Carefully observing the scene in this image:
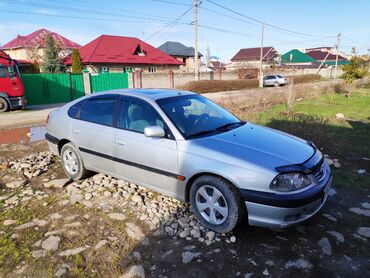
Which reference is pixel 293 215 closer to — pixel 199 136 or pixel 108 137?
pixel 199 136

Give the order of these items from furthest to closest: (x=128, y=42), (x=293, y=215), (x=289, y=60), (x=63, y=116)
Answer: (x=289, y=60) → (x=128, y=42) → (x=63, y=116) → (x=293, y=215)

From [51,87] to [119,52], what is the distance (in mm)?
17291

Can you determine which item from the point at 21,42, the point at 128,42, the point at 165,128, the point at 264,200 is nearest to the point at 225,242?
the point at 264,200

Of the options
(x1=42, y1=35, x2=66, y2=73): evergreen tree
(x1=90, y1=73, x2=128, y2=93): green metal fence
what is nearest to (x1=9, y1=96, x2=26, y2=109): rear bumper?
(x1=90, y1=73, x2=128, y2=93): green metal fence

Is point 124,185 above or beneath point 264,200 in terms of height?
beneath

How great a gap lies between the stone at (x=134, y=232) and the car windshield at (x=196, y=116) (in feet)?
4.03

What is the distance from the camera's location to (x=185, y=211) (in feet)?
13.4

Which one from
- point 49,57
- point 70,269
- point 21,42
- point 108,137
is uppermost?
point 21,42

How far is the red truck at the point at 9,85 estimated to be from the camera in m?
14.2

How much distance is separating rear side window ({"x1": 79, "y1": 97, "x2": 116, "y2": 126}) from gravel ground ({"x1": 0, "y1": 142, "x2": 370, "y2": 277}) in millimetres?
1052

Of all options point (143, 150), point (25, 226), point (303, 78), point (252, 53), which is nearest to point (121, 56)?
point (303, 78)

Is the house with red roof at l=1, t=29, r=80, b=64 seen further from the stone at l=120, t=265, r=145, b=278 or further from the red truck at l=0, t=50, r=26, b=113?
the stone at l=120, t=265, r=145, b=278

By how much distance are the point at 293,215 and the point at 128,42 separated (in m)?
37.9

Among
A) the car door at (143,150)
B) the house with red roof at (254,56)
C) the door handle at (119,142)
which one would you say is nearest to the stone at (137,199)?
the car door at (143,150)
